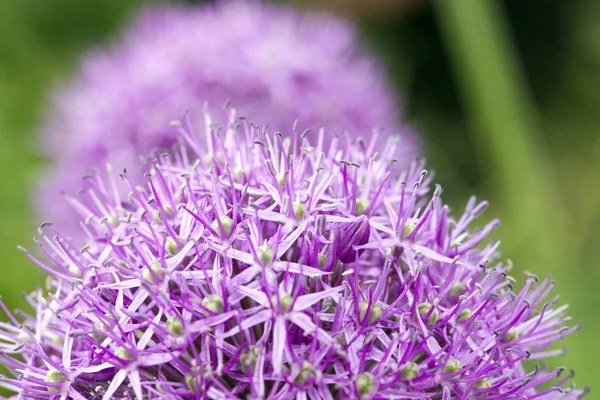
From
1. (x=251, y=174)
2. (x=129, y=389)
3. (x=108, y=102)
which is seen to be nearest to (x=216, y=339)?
(x=129, y=389)

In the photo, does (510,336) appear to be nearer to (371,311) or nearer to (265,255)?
(371,311)

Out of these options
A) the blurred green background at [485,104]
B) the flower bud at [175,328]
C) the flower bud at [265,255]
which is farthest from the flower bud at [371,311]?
the blurred green background at [485,104]

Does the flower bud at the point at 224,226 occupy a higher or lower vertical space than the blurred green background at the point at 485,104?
lower

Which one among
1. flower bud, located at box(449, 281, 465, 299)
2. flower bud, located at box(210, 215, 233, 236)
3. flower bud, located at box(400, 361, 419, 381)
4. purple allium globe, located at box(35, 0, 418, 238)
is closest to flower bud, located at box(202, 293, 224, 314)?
flower bud, located at box(210, 215, 233, 236)

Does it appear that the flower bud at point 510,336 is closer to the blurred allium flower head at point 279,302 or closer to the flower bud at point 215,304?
the blurred allium flower head at point 279,302

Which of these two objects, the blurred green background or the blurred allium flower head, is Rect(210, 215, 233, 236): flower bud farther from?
the blurred green background

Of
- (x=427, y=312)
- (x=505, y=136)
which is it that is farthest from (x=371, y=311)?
(x=505, y=136)
